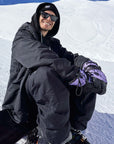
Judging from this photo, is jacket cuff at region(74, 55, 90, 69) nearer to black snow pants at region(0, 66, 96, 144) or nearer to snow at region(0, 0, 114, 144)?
black snow pants at region(0, 66, 96, 144)

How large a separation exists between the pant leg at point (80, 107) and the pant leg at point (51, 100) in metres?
0.23

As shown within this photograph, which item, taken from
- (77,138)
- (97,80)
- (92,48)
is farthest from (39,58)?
(92,48)

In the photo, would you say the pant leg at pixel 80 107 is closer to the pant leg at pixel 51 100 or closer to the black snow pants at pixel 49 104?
the black snow pants at pixel 49 104

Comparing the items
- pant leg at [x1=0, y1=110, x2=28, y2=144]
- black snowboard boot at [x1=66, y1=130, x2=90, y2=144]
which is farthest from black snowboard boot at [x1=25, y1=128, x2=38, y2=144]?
black snowboard boot at [x1=66, y1=130, x2=90, y2=144]

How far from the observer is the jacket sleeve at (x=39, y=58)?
63.6 inches

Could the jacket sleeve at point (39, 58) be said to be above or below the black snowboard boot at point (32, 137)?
above

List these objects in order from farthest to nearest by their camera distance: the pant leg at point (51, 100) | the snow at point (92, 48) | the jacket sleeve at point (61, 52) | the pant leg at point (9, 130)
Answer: the snow at point (92, 48) < the jacket sleeve at point (61, 52) < the pant leg at point (9, 130) < the pant leg at point (51, 100)

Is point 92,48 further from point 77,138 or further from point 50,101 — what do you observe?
point 50,101

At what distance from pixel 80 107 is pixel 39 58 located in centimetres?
61

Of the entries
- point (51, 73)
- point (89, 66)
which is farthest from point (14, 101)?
point (89, 66)

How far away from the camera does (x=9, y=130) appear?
181cm

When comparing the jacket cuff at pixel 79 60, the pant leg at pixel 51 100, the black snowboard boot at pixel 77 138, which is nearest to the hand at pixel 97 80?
the jacket cuff at pixel 79 60

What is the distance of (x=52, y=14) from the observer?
7.14 ft

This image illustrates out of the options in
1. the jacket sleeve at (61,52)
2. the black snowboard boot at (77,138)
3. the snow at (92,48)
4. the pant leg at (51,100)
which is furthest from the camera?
the snow at (92,48)
